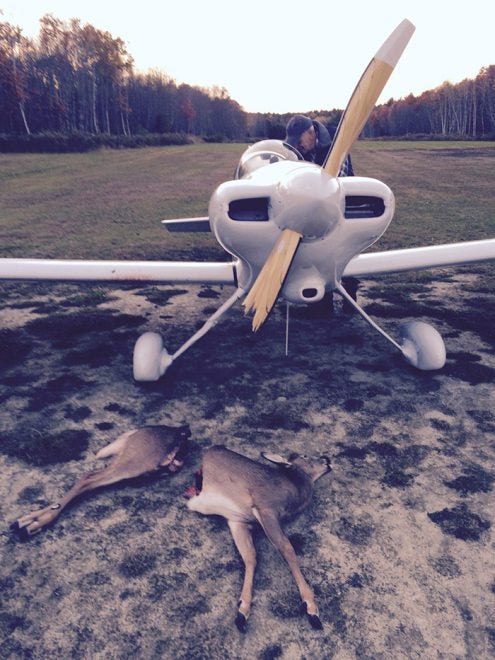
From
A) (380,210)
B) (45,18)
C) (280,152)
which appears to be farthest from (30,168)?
(45,18)

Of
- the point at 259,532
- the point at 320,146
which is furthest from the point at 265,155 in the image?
the point at 259,532

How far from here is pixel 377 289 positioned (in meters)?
7.12

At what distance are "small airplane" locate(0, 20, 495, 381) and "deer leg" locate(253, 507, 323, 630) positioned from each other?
1.24m

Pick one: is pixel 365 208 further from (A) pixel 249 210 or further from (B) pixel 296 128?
(B) pixel 296 128

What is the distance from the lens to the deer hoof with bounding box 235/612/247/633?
2.23 m

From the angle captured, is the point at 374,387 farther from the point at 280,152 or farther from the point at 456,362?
the point at 280,152

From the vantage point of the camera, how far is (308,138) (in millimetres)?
5863

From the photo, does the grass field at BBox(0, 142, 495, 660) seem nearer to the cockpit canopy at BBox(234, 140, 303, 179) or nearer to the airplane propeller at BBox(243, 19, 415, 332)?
the airplane propeller at BBox(243, 19, 415, 332)

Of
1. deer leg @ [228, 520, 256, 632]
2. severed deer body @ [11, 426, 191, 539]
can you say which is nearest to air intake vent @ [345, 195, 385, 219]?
severed deer body @ [11, 426, 191, 539]

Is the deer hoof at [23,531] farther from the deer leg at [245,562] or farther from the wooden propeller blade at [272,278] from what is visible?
the wooden propeller blade at [272,278]

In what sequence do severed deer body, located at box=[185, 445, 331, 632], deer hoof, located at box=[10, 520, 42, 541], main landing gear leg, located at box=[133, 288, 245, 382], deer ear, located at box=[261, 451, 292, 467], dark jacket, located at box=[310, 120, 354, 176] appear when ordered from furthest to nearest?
1. dark jacket, located at box=[310, 120, 354, 176]
2. main landing gear leg, located at box=[133, 288, 245, 382]
3. deer ear, located at box=[261, 451, 292, 467]
4. deer hoof, located at box=[10, 520, 42, 541]
5. severed deer body, located at box=[185, 445, 331, 632]

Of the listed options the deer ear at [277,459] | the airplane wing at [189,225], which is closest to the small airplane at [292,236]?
the deer ear at [277,459]

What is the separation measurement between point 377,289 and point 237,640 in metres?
5.59

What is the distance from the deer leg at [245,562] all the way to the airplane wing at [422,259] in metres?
3.11
